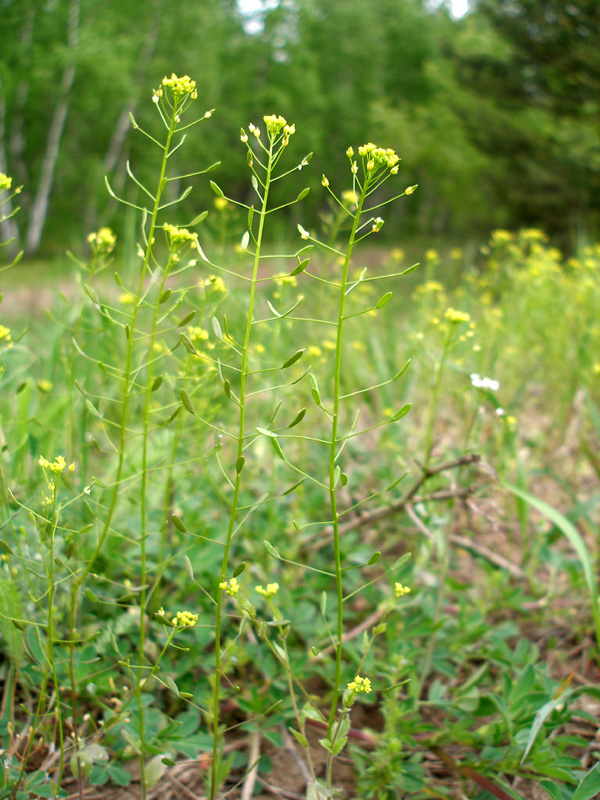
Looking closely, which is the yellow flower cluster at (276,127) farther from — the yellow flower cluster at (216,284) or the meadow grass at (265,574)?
the yellow flower cluster at (216,284)

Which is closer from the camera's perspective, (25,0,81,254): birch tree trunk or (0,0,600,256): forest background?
(0,0,600,256): forest background

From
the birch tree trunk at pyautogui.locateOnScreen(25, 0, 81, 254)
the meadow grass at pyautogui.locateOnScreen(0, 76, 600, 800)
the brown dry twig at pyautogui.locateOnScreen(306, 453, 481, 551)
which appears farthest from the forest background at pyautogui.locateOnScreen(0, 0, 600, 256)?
the brown dry twig at pyautogui.locateOnScreen(306, 453, 481, 551)

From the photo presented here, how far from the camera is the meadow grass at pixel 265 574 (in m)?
0.85

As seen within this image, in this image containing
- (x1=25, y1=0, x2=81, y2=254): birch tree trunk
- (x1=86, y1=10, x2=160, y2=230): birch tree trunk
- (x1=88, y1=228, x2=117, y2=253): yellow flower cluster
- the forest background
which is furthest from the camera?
(x1=86, y1=10, x2=160, y2=230): birch tree trunk

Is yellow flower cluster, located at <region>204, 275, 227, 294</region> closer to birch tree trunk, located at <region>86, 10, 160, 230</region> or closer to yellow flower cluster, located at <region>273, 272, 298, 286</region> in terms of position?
yellow flower cluster, located at <region>273, 272, 298, 286</region>

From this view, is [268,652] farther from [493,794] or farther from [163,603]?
[493,794]

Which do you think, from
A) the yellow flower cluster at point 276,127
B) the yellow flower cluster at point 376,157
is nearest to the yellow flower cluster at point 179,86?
the yellow flower cluster at point 276,127

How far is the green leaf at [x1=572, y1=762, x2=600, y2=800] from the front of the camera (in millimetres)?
935

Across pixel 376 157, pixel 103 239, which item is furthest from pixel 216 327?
pixel 103 239

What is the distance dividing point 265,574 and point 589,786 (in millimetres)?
811

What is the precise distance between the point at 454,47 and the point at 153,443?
12.8m

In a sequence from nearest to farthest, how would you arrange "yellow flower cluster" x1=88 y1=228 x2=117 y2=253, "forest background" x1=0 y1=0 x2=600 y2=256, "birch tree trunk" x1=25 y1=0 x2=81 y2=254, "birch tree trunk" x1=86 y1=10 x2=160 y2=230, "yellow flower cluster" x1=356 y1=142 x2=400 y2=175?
"yellow flower cluster" x1=356 y1=142 x2=400 y2=175, "yellow flower cluster" x1=88 y1=228 x2=117 y2=253, "forest background" x1=0 y1=0 x2=600 y2=256, "birch tree trunk" x1=25 y1=0 x2=81 y2=254, "birch tree trunk" x1=86 y1=10 x2=160 y2=230

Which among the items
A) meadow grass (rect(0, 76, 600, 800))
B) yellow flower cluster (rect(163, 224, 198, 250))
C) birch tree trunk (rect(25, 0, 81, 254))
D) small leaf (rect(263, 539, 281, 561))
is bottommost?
birch tree trunk (rect(25, 0, 81, 254))

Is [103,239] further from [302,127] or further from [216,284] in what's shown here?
[302,127]
